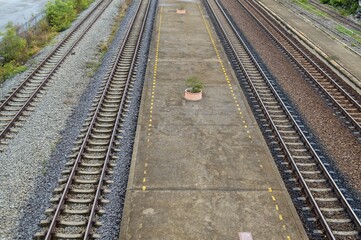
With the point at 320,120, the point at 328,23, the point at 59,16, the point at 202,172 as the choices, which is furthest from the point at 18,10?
the point at 202,172

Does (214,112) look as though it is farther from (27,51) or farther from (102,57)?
(27,51)

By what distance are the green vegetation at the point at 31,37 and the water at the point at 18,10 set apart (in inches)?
116

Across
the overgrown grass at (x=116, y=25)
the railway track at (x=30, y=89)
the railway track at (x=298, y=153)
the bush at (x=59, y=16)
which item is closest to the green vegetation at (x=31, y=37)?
the bush at (x=59, y=16)

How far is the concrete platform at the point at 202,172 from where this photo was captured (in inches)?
358

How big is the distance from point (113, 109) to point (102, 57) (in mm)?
7592

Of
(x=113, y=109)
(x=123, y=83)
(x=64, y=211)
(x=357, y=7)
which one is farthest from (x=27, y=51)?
(x=357, y=7)

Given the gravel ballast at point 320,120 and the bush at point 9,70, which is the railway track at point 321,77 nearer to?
the gravel ballast at point 320,120

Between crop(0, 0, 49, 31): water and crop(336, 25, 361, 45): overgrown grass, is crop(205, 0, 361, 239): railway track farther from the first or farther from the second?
crop(0, 0, 49, 31): water

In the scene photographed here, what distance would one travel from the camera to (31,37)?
24.8m

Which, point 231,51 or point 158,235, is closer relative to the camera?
point 158,235

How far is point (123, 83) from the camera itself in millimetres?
17922

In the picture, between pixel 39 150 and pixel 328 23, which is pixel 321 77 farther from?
pixel 328 23

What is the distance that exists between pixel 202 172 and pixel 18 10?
31.2m

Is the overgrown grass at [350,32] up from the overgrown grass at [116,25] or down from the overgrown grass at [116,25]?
up
